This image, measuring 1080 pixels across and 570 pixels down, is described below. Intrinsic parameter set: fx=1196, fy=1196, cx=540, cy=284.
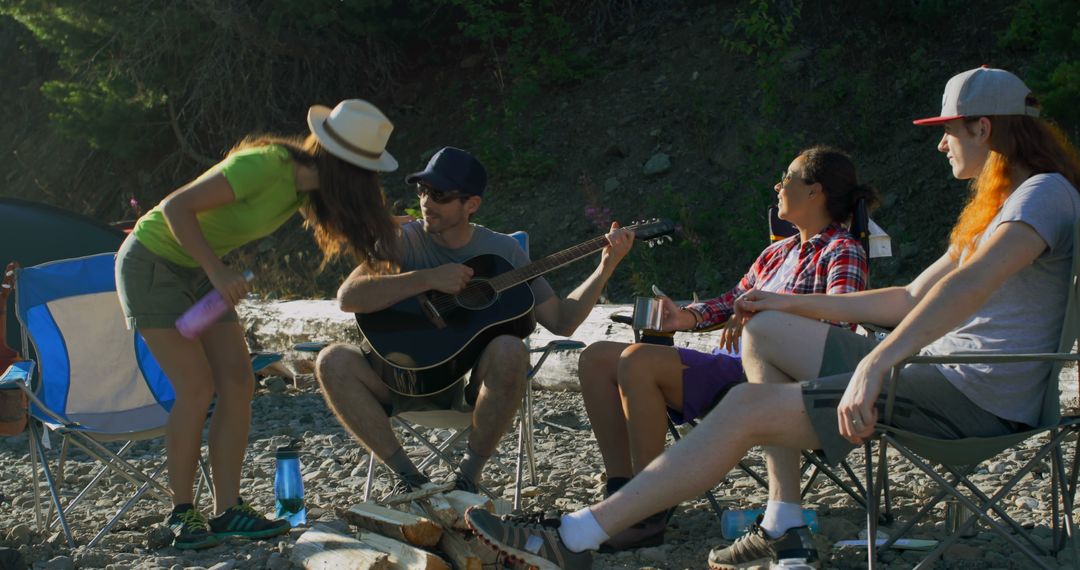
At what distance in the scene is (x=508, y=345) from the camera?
3.95 metres

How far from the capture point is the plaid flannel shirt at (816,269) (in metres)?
3.63

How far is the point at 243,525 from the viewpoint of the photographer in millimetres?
3701

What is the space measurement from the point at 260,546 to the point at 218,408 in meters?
0.47

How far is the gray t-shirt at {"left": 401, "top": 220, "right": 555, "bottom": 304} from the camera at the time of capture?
4.21 m

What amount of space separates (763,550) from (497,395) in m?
1.21

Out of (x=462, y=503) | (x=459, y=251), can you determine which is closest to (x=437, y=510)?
(x=462, y=503)

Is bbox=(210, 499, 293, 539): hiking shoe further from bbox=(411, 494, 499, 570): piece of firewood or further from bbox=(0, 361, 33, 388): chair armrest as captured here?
bbox=(0, 361, 33, 388): chair armrest

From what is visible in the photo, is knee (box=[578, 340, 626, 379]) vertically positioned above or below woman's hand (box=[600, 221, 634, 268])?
below

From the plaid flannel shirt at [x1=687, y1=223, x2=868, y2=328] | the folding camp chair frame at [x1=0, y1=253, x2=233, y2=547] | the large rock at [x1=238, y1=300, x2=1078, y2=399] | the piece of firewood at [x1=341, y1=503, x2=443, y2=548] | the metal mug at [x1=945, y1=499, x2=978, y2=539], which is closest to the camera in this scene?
the piece of firewood at [x1=341, y1=503, x2=443, y2=548]

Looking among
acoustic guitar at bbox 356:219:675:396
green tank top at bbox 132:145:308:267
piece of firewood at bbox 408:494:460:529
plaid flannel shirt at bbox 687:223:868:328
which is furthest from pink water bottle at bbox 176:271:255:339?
plaid flannel shirt at bbox 687:223:868:328

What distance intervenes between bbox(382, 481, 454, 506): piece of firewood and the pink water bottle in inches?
32.6

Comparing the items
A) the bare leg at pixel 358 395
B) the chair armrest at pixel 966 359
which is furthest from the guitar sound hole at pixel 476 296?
the chair armrest at pixel 966 359

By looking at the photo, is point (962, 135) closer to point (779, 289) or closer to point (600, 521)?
point (779, 289)

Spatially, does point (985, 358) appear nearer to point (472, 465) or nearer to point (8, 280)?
point (472, 465)
